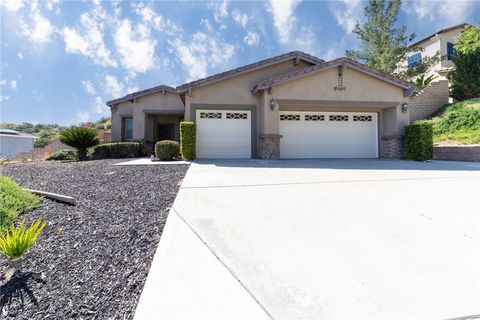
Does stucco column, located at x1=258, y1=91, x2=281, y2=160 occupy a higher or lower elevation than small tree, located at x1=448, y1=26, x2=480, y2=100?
lower

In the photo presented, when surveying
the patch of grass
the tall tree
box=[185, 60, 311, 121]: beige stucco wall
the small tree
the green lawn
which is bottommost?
the patch of grass

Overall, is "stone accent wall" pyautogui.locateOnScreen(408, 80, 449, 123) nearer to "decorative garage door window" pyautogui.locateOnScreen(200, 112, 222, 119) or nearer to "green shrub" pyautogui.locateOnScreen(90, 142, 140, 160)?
"decorative garage door window" pyautogui.locateOnScreen(200, 112, 222, 119)

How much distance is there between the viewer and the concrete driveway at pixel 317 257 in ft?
6.78

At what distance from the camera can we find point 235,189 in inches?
211

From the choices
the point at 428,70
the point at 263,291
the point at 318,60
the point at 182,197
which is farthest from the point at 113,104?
the point at 428,70

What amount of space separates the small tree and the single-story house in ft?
34.0

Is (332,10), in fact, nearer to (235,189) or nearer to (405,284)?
(235,189)

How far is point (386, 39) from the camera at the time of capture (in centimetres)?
2320

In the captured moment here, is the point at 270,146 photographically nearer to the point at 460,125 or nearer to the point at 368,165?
the point at 368,165

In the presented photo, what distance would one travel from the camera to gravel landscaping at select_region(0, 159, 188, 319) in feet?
7.07

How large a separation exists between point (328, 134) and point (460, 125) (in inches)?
353

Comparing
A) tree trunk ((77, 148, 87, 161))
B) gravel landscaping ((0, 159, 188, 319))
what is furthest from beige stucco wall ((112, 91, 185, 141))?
gravel landscaping ((0, 159, 188, 319))

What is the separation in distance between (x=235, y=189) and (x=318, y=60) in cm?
1056

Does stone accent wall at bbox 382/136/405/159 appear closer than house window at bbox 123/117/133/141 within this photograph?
Yes
